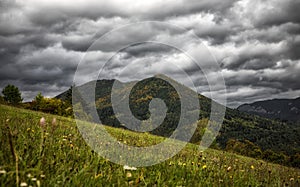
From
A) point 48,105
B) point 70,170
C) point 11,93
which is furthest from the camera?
point 11,93

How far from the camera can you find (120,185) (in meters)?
4.67

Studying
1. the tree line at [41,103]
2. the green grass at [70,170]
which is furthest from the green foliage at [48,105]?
the green grass at [70,170]

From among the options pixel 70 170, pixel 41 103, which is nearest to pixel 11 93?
pixel 41 103

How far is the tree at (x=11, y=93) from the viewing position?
84156 millimetres

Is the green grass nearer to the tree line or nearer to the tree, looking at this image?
the tree line

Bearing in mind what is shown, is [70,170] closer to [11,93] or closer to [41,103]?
[41,103]

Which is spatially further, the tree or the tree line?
the tree

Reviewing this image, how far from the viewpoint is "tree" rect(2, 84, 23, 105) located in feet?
276

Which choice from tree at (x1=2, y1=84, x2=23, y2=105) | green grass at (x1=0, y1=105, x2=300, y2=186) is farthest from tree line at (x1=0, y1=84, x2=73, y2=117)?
green grass at (x1=0, y1=105, x2=300, y2=186)

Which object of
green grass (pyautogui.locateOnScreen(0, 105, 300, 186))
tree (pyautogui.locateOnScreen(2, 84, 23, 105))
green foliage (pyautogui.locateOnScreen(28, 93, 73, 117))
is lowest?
green grass (pyautogui.locateOnScreen(0, 105, 300, 186))

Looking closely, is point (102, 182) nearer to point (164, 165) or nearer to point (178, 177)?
point (178, 177)

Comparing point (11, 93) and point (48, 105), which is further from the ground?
point (11, 93)

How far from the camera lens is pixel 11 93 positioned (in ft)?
278

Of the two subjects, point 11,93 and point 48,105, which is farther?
point 11,93
